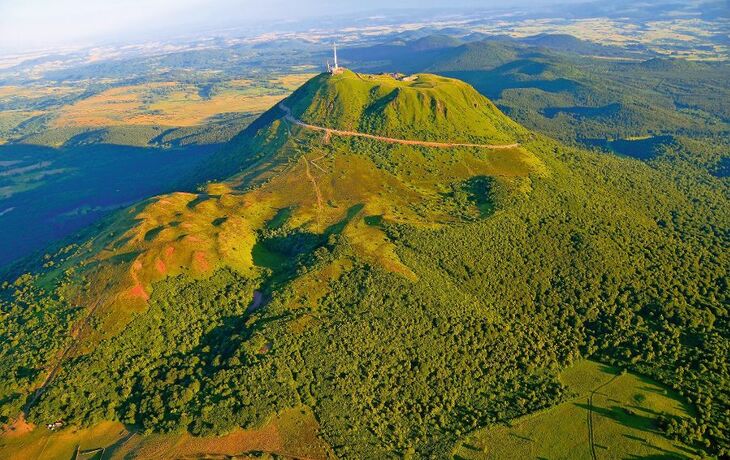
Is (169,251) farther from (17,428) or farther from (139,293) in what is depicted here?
(17,428)

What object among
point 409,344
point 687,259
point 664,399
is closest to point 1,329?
point 409,344

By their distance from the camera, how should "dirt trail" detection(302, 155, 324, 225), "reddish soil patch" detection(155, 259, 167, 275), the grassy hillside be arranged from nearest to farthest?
"reddish soil patch" detection(155, 259, 167, 275) → "dirt trail" detection(302, 155, 324, 225) → the grassy hillside

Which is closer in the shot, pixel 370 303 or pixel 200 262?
pixel 370 303

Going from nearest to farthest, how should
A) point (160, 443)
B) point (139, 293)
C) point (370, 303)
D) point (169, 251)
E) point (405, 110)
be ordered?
1. point (160, 443)
2. point (139, 293)
3. point (370, 303)
4. point (169, 251)
5. point (405, 110)

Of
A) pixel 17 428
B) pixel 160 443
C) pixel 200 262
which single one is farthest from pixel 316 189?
pixel 17 428

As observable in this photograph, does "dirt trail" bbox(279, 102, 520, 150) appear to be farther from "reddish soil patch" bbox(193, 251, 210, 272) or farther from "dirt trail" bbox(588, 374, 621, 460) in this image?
"dirt trail" bbox(588, 374, 621, 460)

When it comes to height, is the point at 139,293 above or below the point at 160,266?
below

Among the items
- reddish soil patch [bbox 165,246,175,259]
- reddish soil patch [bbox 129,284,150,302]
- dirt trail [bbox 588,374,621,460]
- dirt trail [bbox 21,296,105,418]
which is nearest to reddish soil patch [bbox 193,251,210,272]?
reddish soil patch [bbox 165,246,175,259]

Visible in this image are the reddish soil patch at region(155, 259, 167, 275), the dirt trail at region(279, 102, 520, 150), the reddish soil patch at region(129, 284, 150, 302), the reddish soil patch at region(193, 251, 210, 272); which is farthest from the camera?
the dirt trail at region(279, 102, 520, 150)
